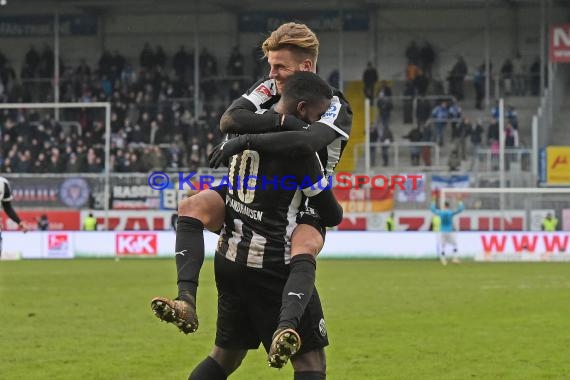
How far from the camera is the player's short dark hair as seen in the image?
18.1 feet

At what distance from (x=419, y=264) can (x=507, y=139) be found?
10281mm

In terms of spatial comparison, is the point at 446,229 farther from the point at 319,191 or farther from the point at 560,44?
the point at 319,191

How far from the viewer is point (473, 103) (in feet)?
149

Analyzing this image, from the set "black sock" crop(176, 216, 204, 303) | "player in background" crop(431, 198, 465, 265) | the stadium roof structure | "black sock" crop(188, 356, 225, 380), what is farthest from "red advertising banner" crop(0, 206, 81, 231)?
"black sock" crop(176, 216, 204, 303)

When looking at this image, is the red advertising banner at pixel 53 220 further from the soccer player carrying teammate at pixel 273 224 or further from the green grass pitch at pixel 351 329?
the soccer player carrying teammate at pixel 273 224

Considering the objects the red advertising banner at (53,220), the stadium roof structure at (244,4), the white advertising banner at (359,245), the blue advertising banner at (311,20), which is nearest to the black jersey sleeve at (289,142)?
the white advertising banner at (359,245)

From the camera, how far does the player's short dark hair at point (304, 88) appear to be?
5.51 metres

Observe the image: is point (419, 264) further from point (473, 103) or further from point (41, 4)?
point (41, 4)

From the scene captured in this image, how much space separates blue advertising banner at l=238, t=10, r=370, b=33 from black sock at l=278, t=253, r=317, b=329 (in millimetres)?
42279

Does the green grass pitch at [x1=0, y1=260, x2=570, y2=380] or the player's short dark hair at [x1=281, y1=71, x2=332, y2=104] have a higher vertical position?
the player's short dark hair at [x1=281, y1=71, x2=332, y2=104]

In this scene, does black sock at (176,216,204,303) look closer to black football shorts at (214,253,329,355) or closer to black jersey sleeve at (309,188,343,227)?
black football shorts at (214,253,329,355)

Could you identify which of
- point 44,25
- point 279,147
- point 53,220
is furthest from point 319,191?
point 44,25

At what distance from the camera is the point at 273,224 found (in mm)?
5660

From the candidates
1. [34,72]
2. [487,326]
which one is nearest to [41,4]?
[34,72]
